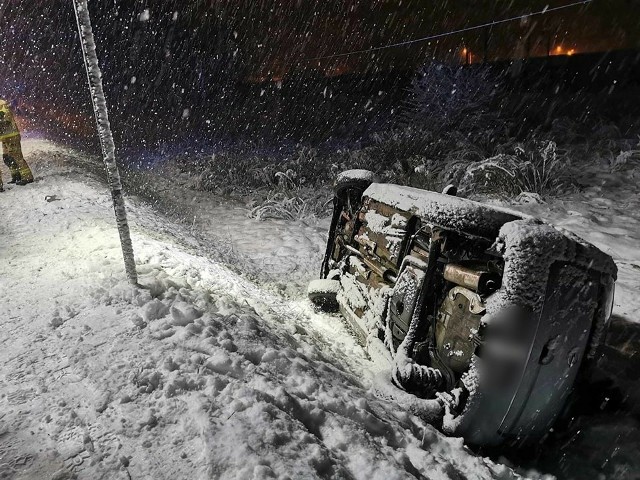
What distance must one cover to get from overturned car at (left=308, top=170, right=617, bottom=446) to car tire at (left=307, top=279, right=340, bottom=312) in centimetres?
145

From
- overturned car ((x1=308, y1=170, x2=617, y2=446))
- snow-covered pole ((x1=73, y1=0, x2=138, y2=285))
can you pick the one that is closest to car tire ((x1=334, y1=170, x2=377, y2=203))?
overturned car ((x1=308, y1=170, x2=617, y2=446))

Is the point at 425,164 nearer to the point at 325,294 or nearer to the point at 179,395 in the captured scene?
the point at 325,294

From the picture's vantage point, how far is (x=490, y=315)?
2.24 m

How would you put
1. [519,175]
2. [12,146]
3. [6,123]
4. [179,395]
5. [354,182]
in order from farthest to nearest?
[12,146], [519,175], [6,123], [354,182], [179,395]

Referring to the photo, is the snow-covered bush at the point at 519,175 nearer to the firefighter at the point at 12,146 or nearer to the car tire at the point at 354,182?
the car tire at the point at 354,182

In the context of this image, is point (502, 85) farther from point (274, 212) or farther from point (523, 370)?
point (523, 370)

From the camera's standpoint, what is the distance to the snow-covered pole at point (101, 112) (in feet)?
9.71

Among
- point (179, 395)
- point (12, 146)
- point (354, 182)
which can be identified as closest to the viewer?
point (179, 395)

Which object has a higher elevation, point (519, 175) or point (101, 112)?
point (101, 112)

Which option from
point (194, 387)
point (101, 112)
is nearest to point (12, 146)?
point (101, 112)

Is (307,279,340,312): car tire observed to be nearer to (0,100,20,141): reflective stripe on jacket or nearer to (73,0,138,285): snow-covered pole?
(73,0,138,285): snow-covered pole

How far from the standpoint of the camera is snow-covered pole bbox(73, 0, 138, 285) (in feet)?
9.71

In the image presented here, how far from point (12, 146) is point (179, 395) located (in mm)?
9196

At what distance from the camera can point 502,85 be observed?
14.1m
